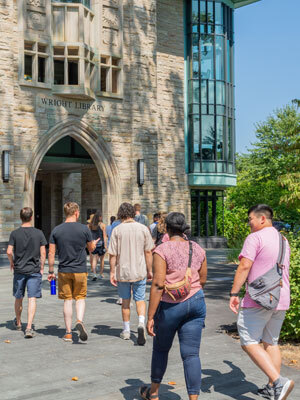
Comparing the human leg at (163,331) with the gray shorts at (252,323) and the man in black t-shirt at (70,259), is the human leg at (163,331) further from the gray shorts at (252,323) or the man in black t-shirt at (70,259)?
the man in black t-shirt at (70,259)

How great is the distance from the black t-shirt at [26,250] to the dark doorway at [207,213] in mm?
20450

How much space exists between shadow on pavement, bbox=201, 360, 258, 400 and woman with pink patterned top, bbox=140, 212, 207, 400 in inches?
30.1

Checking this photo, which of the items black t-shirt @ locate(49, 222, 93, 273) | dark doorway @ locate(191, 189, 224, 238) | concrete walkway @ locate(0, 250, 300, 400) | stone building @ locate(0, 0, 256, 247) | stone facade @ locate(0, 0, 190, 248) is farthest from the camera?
dark doorway @ locate(191, 189, 224, 238)

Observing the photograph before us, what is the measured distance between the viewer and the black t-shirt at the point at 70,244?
809cm

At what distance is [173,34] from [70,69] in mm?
7114

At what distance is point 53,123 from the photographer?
869 inches

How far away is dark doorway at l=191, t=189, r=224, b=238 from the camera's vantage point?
2895 centimetres

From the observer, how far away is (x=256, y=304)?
543 cm

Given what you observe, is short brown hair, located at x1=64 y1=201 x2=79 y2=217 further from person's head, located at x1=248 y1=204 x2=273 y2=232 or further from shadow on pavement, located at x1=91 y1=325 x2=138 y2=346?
person's head, located at x1=248 y1=204 x2=273 y2=232

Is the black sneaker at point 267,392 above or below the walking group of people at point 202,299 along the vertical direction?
below

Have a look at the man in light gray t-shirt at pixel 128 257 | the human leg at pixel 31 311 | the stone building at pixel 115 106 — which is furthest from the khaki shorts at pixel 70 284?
the stone building at pixel 115 106

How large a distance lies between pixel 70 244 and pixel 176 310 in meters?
3.22

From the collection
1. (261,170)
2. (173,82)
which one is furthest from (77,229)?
(261,170)

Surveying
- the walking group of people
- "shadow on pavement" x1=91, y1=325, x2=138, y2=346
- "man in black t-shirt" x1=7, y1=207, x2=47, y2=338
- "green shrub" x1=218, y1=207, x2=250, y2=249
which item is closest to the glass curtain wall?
"green shrub" x1=218, y1=207, x2=250, y2=249
